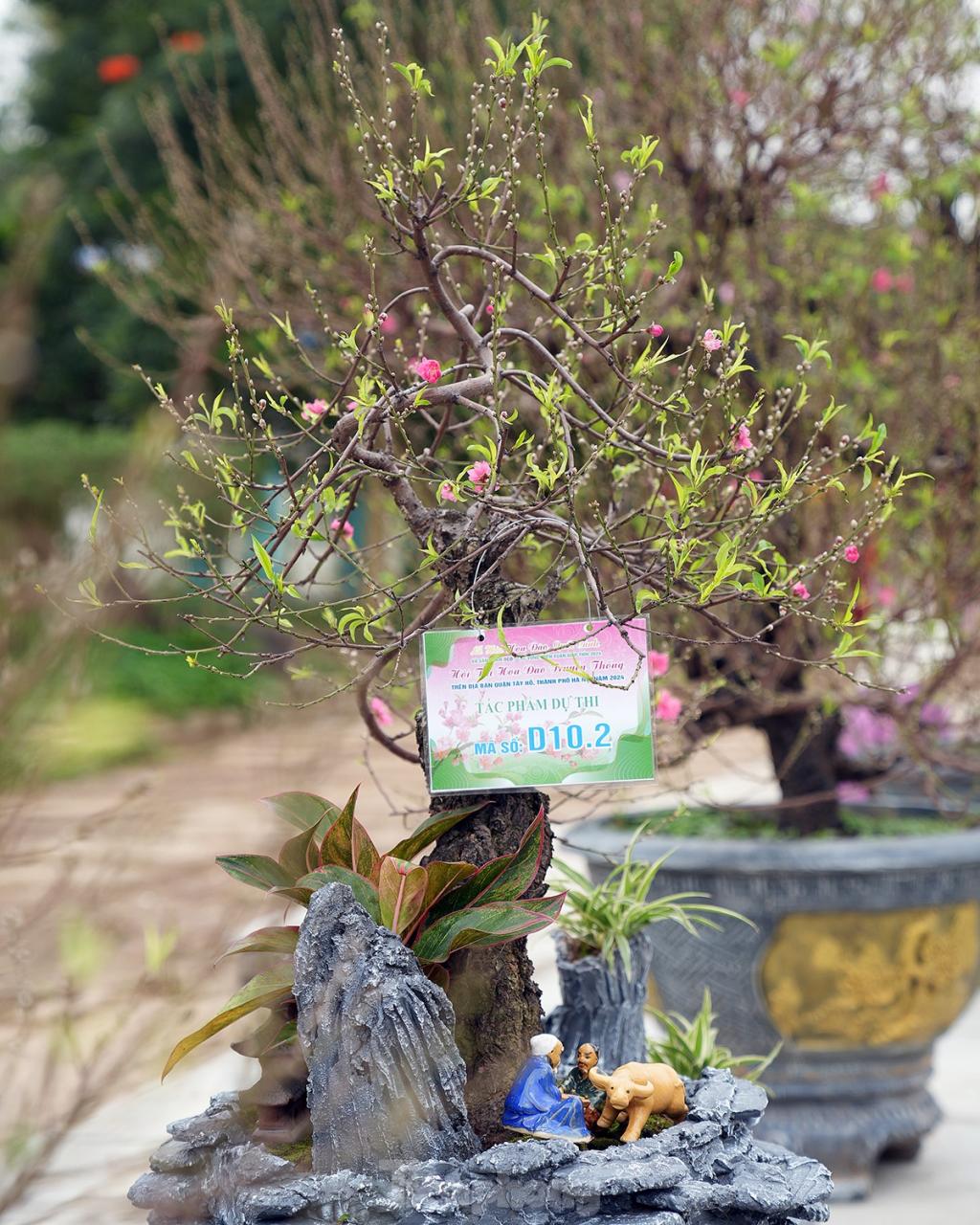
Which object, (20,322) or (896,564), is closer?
(20,322)

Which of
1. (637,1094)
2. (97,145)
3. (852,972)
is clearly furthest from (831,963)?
(97,145)

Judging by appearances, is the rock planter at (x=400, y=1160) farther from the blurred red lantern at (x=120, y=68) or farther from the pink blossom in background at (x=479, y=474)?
the blurred red lantern at (x=120, y=68)

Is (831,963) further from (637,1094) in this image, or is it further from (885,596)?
(637,1094)

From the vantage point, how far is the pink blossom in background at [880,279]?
3807mm

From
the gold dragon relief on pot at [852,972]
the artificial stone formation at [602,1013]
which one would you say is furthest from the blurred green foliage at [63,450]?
the artificial stone formation at [602,1013]

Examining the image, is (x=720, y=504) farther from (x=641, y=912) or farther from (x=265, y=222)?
(x=265, y=222)

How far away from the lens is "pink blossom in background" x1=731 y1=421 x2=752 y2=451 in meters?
1.75

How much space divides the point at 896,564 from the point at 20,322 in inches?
139

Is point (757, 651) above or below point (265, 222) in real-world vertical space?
below

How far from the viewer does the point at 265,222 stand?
155 inches

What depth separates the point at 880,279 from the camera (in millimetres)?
3805

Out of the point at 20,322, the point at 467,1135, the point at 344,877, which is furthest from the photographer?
the point at 344,877

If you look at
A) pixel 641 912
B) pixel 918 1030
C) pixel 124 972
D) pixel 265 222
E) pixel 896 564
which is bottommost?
pixel 124 972

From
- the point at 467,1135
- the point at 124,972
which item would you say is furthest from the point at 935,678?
the point at 124,972
